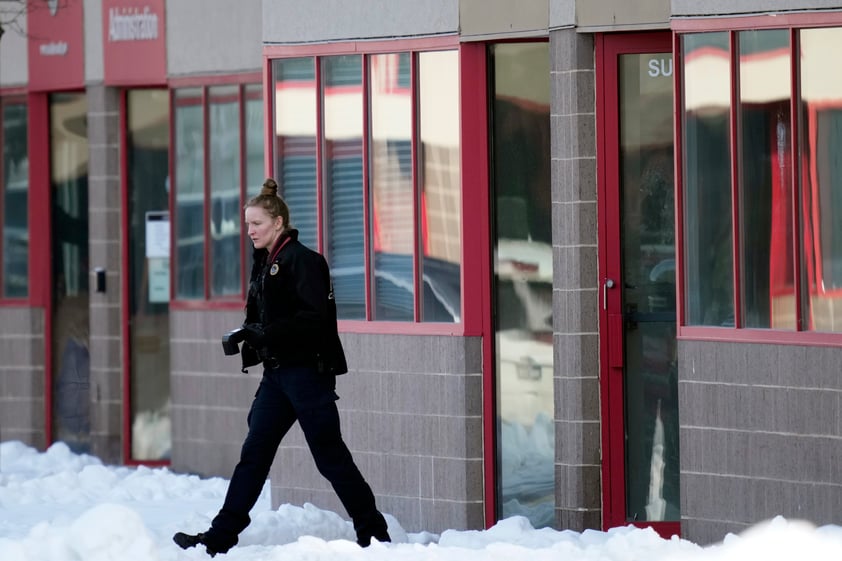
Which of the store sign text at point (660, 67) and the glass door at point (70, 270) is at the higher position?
the store sign text at point (660, 67)

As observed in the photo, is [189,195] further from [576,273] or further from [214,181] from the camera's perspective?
[576,273]

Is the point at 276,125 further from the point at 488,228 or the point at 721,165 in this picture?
the point at 721,165

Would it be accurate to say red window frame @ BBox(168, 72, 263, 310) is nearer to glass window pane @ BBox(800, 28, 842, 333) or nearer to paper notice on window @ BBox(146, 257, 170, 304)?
paper notice on window @ BBox(146, 257, 170, 304)

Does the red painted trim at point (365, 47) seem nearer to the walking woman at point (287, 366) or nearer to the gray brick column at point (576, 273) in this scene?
the gray brick column at point (576, 273)

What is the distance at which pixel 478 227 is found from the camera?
1159 cm

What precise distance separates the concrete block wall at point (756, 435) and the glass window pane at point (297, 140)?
2.97 meters

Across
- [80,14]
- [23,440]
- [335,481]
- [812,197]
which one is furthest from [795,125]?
[23,440]

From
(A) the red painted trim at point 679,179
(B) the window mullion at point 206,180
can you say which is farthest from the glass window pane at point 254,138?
(A) the red painted trim at point 679,179

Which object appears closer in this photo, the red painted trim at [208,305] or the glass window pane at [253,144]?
the glass window pane at [253,144]

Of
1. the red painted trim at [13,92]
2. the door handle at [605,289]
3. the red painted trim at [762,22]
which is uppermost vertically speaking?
the red painted trim at [13,92]

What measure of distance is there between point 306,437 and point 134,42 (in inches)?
250

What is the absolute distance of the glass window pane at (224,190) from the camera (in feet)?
49.1

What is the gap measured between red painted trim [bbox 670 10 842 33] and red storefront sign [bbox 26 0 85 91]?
271 inches

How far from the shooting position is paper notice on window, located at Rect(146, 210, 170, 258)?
614 inches
